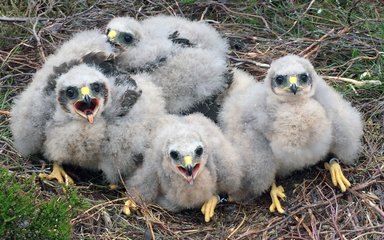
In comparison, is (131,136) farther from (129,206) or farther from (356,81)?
(356,81)

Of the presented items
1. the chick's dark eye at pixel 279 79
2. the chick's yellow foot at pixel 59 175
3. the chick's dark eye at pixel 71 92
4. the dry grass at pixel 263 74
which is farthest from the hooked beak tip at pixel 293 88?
the chick's yellow foot at pixel 59 175

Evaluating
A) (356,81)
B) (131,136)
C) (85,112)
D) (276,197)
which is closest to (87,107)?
(85,112)

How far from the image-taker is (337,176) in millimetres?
5055

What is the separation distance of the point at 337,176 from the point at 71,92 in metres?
1.82

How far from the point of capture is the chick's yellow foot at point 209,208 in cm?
493

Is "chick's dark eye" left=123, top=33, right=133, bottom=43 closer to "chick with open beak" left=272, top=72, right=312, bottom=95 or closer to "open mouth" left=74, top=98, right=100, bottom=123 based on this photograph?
"open mouth" left=74, top=98, right=100, bottom=123

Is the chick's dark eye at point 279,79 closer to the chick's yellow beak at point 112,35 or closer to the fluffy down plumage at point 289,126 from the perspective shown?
the fluffy down plumage at point 289,126

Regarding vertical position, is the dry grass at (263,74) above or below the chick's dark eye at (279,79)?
below

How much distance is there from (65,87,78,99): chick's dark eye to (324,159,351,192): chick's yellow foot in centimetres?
176

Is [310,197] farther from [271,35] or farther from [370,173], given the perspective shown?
[271,35]

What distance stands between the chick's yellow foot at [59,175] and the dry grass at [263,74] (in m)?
0.09

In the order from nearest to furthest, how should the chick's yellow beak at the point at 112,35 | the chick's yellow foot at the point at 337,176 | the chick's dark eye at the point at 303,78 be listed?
the chick's dark eye at the point at 303,78 < the chick's yellow foot at the point at 337,176 < the chick's yellow beak at the point at 112,35

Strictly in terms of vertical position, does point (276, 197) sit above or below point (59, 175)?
below

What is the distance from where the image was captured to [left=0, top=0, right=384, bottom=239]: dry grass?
4.76 meters
